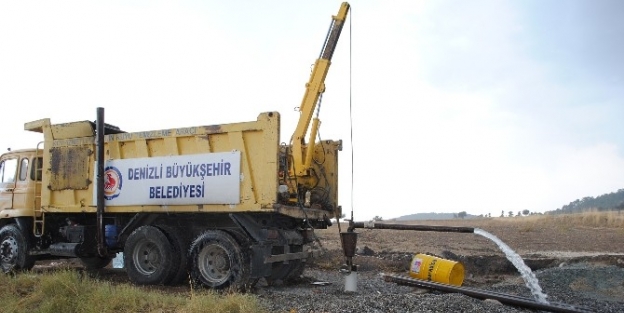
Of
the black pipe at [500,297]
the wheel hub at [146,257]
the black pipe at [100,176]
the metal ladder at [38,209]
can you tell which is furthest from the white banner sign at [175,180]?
the black pipe at [500,297]

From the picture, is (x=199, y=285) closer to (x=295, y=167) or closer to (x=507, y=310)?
(x=295, y=167)

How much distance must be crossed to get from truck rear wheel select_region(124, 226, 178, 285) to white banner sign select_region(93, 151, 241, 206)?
2.02 ft

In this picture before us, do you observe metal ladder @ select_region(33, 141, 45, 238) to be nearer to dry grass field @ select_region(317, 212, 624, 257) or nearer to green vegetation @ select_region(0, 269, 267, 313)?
green vegetation @ select_region(0, 269, 267, 313)

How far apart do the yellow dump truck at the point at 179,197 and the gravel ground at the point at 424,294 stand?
3.02 feet

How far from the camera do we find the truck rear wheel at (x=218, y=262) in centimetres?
982

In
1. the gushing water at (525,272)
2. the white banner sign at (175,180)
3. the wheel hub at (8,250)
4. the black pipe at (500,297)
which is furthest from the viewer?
the wheel hub at (8,250)

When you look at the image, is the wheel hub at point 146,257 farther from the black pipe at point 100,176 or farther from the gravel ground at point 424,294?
the gravel ground at point 424,294

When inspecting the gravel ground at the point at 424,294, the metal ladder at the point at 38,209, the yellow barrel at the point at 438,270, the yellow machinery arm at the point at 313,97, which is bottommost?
the gravel ground at the point at 424,294

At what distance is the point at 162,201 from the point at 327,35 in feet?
14.9

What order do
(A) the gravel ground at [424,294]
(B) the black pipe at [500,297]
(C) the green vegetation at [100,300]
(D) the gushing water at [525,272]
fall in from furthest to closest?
(D) the gushing water at [525,272]
(B) the black pipe at [500,297]
(A) the gravel ground at [424,294]
(C) the green vegetation at [100,300]

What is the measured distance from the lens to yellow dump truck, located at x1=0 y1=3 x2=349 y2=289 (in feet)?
32.9

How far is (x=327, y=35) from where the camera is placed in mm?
11648

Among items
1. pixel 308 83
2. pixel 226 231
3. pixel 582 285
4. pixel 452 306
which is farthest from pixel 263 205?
pixel 582 285

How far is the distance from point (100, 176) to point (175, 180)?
1.91m
